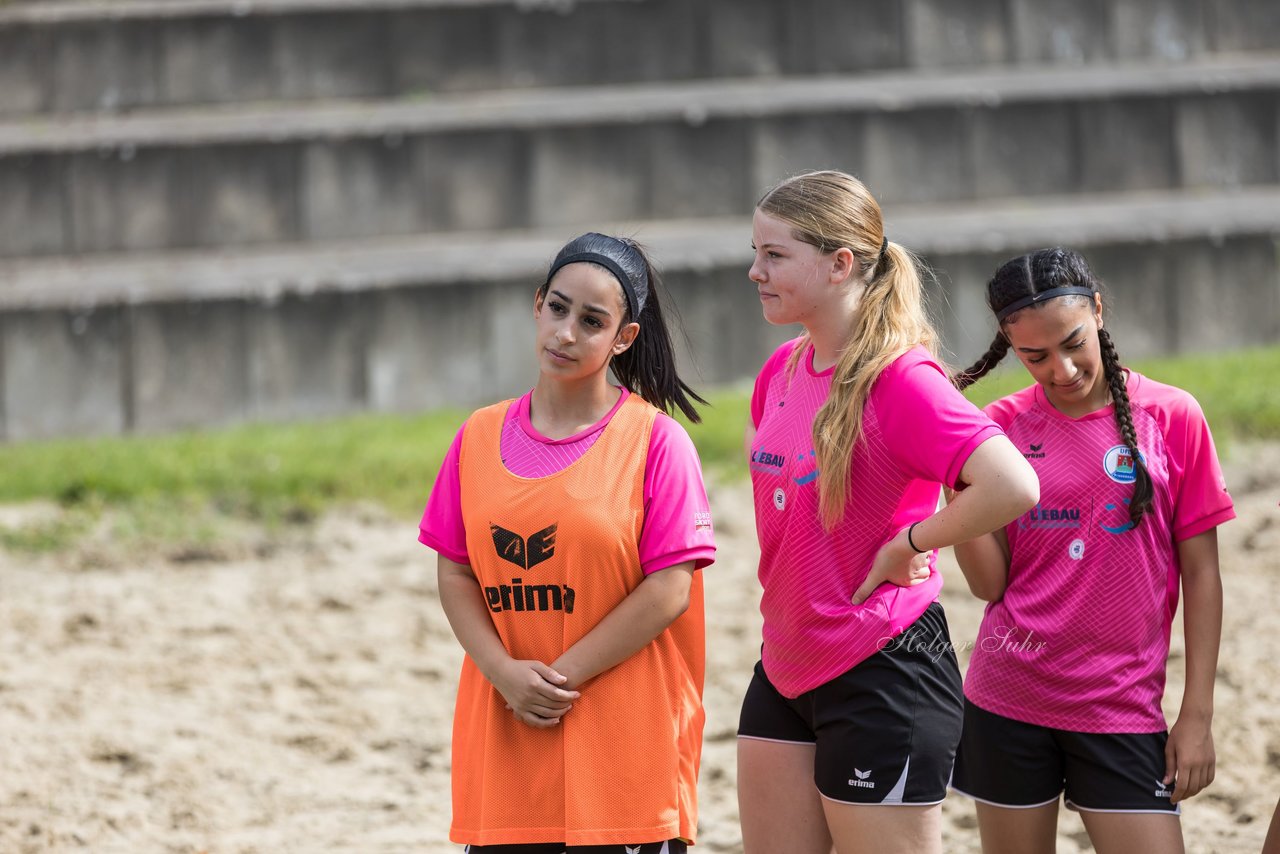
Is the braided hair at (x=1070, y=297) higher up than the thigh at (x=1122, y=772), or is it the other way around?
the braided hair at (x=1070, y=297)

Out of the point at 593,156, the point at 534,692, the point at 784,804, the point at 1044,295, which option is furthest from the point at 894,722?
the point at 593,156

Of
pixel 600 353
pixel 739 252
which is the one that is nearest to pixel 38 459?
pixel 739 252

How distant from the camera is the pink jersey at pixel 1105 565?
2.85 m

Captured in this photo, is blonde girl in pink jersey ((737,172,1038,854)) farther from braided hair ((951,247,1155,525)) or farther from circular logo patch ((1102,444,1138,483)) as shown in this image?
circular logo patch ((1102,444,1138,483))

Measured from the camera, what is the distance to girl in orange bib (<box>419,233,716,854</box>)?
8.84 feet

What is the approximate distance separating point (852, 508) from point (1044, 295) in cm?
59

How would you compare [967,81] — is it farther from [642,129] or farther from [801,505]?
[801,505]

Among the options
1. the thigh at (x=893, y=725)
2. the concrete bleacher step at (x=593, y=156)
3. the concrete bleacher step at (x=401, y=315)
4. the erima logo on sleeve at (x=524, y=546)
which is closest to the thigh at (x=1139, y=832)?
the thigh at (x=893, y=725)

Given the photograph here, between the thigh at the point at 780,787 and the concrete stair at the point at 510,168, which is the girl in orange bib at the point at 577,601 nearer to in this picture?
the thigh at the point at 780,787

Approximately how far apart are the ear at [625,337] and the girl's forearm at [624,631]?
0.48m

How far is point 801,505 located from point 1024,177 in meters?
7.56

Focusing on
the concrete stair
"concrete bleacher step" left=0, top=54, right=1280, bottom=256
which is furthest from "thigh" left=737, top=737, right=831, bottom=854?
"concrete bleacher step" left=0, top=54, right=1280, bottom=256

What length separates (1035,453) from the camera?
296cm

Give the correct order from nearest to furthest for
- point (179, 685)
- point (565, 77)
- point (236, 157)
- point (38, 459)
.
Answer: point (179, 685) < point (38, 459) < point (236, 157) < point (565, 77)
